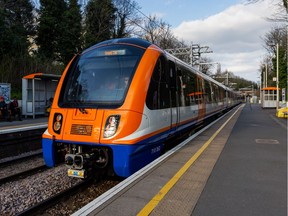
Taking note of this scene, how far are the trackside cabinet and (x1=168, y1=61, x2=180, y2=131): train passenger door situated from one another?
557 inches

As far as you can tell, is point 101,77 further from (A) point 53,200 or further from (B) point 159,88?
(A) point 53,200

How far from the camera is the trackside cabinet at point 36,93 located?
2138 cm

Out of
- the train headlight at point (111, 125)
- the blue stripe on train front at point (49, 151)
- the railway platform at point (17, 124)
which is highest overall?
the train headlight at point (111, 125)

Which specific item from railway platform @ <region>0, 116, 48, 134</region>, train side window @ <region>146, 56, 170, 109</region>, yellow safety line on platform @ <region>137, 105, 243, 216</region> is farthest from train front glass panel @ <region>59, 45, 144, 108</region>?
railway platform @ <region>0, 116, 48, 134</region>

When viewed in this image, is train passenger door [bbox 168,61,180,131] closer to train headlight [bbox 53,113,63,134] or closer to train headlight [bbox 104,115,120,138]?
train headlight [bbox 104,115,120,138]

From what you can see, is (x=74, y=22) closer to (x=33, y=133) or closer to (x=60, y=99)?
(x=33, y=133)

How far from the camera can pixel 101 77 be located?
6.71 m

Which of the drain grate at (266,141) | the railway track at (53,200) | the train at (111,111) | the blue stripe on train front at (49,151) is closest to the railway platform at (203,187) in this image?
the train at (111,111)

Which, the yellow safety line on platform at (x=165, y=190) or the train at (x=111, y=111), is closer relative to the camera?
the yellow safety line on platform at (x=165, y=190)

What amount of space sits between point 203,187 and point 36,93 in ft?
62.6

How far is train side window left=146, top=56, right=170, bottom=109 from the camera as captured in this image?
21.9 feet

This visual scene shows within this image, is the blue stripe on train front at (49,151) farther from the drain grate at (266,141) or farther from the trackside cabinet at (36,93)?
the trackside cabinet at (36,93)

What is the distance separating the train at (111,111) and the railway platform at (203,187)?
55 centimetres

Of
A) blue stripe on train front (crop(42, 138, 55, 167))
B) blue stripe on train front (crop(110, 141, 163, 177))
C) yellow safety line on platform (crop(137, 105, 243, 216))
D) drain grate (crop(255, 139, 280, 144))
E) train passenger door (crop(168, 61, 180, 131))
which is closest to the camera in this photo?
yellow safety line on platform (crop(137, 105, 243, 216))
